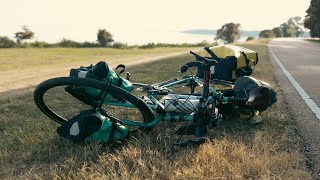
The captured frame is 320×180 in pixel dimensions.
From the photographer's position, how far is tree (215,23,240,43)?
108062mm

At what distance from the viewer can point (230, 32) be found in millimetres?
108500

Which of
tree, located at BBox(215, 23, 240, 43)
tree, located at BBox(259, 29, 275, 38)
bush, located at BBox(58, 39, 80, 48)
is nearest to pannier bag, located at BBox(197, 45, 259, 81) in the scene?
bush, located at BBox(58, 39, 80, 48)

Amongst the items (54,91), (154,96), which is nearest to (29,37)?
(54,91)

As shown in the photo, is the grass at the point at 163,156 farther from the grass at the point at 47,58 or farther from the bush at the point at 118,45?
the bush at the point at 118,45

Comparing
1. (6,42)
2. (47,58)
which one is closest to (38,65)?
(47,58)

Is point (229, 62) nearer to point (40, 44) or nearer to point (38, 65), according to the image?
point (38, 65)

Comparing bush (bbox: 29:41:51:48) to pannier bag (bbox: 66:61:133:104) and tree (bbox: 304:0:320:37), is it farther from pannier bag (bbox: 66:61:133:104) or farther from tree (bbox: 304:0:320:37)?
Answer: pannier bag (bbox: 66:61:133:104)

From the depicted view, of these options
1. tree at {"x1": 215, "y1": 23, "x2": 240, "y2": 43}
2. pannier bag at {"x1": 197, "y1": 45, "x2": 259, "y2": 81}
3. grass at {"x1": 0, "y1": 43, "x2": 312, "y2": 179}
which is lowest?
tree at {"x1": 215, "y1": 23, "x2": 240, "y2": 43}

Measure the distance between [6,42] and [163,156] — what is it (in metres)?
48.3

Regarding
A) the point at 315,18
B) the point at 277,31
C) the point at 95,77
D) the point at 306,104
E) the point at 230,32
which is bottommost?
the point at 277,31

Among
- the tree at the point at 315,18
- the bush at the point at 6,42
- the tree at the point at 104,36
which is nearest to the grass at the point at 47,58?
the bush at the point at 6,42

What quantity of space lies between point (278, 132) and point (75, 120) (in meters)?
2.27

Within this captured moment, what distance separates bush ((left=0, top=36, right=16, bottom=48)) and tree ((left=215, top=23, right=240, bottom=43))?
7323 centimetres

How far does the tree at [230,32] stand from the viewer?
108062mm
